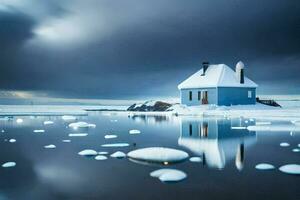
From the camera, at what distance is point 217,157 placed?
9.26 meters

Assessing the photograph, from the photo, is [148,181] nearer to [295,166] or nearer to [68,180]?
[68,180]

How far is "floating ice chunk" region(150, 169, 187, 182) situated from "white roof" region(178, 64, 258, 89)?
2984 centimetres

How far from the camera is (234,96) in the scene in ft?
123

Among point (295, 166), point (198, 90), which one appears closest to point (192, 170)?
point (295, 166)

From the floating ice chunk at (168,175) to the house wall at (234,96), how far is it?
98.8ft

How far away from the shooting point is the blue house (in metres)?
36.4

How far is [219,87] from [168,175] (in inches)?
1204

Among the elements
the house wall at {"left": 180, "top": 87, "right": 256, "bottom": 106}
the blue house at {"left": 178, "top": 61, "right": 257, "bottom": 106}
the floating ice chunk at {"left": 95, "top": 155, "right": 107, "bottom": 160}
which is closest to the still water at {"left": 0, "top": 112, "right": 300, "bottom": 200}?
the floating ice chunk at {"left": 95, "top": 155, "right": 107, "bottom": 160}

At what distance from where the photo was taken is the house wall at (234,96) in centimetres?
3628

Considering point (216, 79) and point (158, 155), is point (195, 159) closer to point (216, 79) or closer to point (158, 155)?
point (158, 155)

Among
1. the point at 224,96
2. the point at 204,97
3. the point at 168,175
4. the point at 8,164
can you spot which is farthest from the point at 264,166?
the point at 204,97

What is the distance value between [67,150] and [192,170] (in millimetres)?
5424

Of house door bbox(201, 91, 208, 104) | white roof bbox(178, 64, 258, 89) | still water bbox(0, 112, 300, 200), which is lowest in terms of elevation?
still water bbox(0, 112, 300, 200)

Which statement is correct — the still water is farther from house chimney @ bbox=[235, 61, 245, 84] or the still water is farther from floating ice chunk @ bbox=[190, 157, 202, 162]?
house chimney @ bbox=[235, 61, 245, 84]
